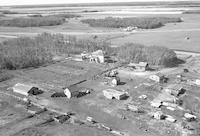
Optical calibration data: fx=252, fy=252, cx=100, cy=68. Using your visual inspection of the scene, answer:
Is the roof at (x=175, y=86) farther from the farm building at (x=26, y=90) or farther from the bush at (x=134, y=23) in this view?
the bush at (x=134, y=23)

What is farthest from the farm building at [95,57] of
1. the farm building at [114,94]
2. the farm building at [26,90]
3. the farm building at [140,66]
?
the farm building at [26,90]

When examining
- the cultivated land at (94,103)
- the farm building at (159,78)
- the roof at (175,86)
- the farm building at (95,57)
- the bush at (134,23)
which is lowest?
the cultivated land at (94,103)

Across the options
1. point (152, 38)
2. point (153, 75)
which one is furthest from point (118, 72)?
point (152, 38)

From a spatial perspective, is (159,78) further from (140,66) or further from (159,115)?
(159,115)

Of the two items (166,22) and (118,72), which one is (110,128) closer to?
(118,72)

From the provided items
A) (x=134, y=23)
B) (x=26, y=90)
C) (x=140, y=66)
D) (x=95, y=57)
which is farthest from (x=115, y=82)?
(x=134, y=23)
